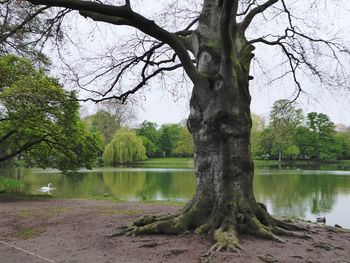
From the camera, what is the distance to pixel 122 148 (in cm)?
5462

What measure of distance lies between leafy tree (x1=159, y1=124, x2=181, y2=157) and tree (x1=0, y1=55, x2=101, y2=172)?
238 ft

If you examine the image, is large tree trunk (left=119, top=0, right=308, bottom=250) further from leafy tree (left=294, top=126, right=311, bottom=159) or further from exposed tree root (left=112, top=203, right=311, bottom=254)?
leafy tree (left=294, top=126, right=311, bottom=159)

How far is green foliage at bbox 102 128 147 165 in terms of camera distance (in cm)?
5453

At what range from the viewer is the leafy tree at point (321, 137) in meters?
68.4

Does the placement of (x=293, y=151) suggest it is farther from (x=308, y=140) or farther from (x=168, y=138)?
(x=168, y=138)

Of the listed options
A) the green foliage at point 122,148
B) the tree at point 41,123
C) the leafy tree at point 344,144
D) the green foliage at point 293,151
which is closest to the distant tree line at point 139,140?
the green foliage at point 122,148

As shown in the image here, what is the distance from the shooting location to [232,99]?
7223mm

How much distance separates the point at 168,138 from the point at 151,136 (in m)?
4.78

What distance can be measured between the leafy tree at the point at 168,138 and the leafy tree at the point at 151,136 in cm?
117

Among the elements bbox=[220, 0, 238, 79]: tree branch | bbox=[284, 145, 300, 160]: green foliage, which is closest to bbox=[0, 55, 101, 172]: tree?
bbox=[220, 0, 238, 79]: tree branch

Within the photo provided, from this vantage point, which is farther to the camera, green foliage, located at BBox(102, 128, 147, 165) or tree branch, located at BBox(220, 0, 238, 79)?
green foliage, located at BBox(102, 128, 147, 165)

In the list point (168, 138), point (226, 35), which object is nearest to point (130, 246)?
point (226, 35)

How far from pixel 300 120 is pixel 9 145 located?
59341 millimetres

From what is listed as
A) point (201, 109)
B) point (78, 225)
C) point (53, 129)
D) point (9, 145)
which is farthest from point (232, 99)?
point (9, 145)
